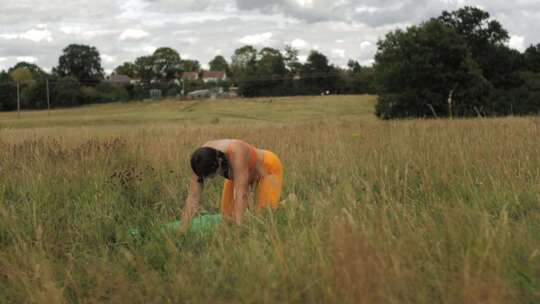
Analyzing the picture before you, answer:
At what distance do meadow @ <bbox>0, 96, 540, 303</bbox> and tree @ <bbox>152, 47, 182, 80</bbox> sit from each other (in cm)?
9698

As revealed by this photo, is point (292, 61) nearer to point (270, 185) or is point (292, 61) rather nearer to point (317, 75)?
point (317, 75)

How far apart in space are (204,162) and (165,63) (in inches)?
3945

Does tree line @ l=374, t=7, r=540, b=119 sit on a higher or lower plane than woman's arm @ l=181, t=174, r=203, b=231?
higher

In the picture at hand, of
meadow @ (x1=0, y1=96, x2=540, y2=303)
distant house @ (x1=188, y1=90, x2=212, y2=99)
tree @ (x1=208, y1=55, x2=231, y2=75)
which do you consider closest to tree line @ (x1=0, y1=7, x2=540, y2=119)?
distant house @ (x1=188, y1=90, x2=212, y2=99)

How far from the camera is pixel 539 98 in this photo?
149ft

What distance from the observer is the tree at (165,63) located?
101 meters

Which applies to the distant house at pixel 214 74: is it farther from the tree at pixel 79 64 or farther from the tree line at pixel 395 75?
the tree at pixel 79 64

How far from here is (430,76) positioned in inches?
1711

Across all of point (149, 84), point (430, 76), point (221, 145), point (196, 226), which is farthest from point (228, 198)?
point (149, 84)

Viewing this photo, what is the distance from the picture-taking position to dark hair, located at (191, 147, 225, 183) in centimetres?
430

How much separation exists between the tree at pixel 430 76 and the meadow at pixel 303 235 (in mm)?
37595

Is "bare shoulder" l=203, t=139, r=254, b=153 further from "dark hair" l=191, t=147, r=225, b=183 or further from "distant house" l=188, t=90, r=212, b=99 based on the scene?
"distant house" l=188, t=90, r=212, b=99

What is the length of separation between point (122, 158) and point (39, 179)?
1764 mm

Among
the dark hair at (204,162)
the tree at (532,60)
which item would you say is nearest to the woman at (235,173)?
the dark hair at (204,162)
